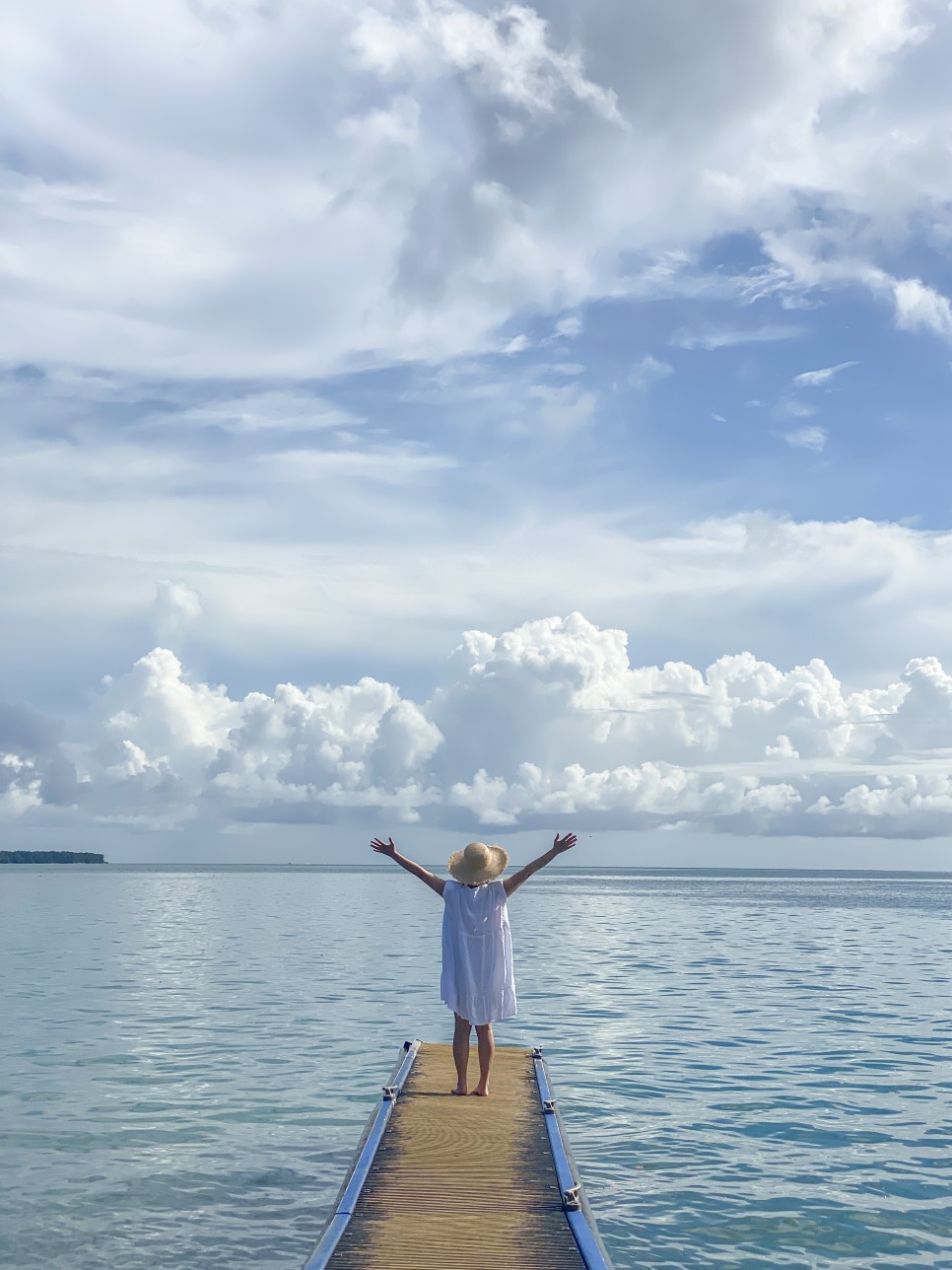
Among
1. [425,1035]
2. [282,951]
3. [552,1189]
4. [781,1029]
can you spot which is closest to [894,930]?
[282,951]

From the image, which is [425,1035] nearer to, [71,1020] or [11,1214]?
[71,1020]

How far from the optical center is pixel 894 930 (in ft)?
209

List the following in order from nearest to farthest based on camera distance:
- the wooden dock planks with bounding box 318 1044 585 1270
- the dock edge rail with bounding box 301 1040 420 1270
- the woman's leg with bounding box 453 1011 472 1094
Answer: the dock edge rail with bounding box 301 1040 420 1270
the wooden dock planks with bounding box 318 1044 585 1270
the woman's leg with bounding box 453 1011 472 1094

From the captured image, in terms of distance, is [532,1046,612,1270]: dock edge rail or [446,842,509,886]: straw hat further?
[446,842,509,886]: straw hat

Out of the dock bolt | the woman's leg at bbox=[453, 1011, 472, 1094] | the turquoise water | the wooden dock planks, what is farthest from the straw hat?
the turquoise water

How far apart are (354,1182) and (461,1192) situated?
1045mm

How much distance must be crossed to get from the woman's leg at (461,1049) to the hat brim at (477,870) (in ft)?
5.58

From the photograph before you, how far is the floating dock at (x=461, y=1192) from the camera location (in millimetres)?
9438

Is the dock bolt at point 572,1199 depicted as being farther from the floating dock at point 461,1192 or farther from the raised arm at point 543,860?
the raised arm at point 543,860

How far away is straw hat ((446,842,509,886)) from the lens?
13172 millimetres

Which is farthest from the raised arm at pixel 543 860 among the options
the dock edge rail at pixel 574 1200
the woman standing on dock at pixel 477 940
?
the dock edge rail at pixel 574 1200

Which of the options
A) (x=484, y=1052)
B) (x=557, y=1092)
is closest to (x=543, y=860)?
(x=484, y=1052)

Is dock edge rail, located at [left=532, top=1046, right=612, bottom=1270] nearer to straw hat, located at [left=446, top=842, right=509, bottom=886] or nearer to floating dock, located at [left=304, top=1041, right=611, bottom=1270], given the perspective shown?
floating dock, located at [left=304, top=1041, right=611, bottom=1270]

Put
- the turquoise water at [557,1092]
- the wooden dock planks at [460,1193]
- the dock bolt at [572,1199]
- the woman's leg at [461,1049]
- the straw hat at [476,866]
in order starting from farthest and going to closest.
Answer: the woman's leg at [461,1049]
the straw hat at [476,866]
the turquoise water at [557,1092]
the dock bolt at [572,1199]
the wooden dock planks at [460,1193]
